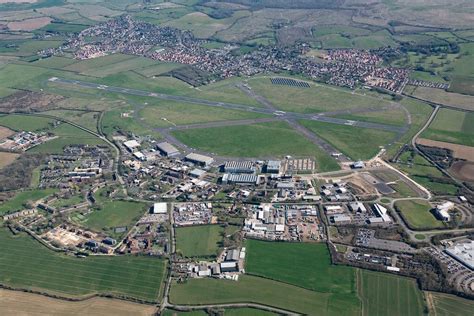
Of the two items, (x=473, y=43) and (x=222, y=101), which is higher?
(x=473, y=43)

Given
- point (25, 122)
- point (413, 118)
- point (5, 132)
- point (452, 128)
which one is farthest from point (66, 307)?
point (452, 128)

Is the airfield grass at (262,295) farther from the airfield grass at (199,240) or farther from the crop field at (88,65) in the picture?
the crop field at (88,65)

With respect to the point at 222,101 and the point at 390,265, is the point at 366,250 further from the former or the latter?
the point at 222,101

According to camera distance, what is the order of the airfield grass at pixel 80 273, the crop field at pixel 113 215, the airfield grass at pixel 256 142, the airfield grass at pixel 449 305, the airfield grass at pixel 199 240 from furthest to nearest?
the airfield grass at pixel 256 142 → the crop field at pixel 113 215 → the airfield grass at pixel 199 240 → the airfield grass at pixel 80 273 → the airfield grass at pixel 449 305

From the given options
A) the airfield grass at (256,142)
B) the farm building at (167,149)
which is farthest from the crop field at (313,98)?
the farm building at (167,149)

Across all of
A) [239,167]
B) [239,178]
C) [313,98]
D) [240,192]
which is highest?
[313,98]

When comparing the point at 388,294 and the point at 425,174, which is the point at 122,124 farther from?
the point at 388,294

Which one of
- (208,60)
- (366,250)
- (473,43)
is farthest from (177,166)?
(473,43)
